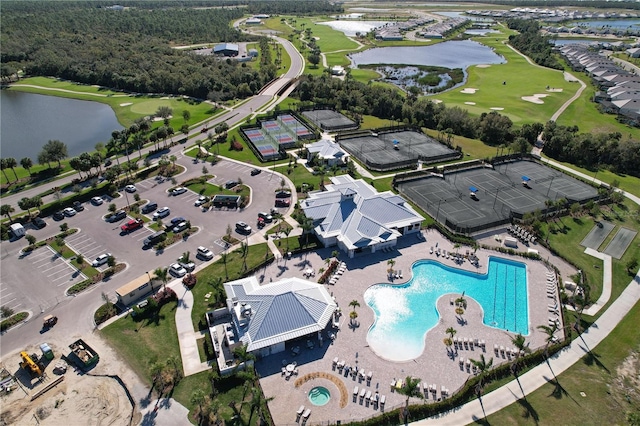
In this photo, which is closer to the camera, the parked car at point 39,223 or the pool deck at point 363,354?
the pool deck at point 363,354

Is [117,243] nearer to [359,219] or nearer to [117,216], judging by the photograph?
[117,216]

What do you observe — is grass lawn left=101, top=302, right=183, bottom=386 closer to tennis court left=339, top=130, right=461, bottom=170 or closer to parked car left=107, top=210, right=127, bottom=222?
parked car left=107, top=210, right=127, bottom=222

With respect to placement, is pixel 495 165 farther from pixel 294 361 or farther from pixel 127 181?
pixel 127 181

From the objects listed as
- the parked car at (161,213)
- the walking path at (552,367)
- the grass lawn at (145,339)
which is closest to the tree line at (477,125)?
the walking path at (552,367)

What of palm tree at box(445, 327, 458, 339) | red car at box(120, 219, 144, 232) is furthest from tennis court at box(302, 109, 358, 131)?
palm tree at box(445, 327, 458, 339)

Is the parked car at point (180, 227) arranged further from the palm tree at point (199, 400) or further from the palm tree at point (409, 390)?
the palm tree at point (409, 390)

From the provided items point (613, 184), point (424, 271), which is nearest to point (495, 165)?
point (613, 184)
